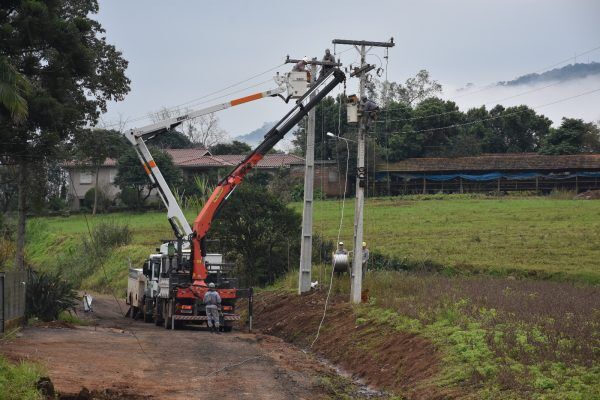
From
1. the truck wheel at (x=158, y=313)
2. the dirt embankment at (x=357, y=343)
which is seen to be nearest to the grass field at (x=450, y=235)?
the truck wheel at (x=158, y=313)

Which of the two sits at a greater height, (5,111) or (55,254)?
(5,111)

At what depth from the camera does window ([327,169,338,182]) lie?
246 feet

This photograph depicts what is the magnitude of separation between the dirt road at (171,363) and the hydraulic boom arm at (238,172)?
266cm

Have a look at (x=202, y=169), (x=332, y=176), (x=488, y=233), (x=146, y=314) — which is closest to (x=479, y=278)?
(x=146, y=314)

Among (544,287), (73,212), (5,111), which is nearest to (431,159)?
(73,212)

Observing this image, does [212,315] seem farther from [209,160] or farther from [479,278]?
[209,160]

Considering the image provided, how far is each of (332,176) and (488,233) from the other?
28194 millimetres

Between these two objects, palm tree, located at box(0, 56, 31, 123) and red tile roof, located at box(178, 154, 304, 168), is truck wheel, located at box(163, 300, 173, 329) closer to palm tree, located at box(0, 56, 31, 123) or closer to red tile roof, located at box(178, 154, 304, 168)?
palm tree, located at box(0, 56, 31, 123)

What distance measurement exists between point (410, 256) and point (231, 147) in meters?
55.5

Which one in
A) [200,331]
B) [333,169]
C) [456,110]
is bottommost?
[200,331]

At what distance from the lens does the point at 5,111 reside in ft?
91.8

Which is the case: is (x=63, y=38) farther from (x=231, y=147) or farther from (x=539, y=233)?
(x=231, y=147)

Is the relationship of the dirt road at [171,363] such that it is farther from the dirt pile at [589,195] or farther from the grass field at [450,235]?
the dirt pile at [589,195]

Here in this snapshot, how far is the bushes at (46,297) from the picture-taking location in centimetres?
3097
